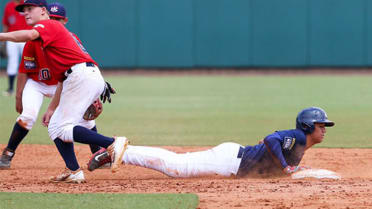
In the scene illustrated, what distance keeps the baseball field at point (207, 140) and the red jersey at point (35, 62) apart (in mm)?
955

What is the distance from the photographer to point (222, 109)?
475 inches

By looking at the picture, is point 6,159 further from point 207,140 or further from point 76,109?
point 207,140

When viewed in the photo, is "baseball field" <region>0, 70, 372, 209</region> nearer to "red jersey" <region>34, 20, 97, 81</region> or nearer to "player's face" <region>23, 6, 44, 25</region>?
"red jersey" <region>34, 20, 97, 81</region>

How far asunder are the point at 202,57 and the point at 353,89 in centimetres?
648

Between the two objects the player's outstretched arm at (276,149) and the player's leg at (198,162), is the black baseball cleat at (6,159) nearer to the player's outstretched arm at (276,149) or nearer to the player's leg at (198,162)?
the player's leg at (198,162)

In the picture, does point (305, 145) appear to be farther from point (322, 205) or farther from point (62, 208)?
point (62, 208)

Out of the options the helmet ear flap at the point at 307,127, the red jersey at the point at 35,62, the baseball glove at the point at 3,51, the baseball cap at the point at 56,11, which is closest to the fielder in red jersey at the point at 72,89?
the baseball cap at the point at 56,11

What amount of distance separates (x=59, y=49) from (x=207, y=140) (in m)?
3.48

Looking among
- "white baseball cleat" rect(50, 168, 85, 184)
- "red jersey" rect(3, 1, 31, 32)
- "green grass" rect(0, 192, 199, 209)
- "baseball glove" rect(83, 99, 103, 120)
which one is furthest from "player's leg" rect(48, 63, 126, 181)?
"red jersey" rect(3, 1, 31, 32)

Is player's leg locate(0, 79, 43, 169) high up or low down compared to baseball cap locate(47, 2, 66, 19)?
down

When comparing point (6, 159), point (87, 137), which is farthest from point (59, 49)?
point (6, 159)

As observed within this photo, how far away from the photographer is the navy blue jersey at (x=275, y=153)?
5.59 metres

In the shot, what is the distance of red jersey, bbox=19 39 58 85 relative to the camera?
6480 millimetres

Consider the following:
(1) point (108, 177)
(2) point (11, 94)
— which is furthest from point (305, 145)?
(2) point (11, 94)
